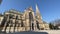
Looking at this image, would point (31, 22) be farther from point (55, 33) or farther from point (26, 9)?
point (55, 33)

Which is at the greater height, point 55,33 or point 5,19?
point 5,19

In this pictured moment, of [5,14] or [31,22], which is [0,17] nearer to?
[5,14]

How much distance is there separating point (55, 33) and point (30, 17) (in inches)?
245

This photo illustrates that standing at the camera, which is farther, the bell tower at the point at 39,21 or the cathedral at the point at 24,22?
the bell tower at the point at 39,21

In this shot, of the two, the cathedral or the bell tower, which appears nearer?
the cathedral

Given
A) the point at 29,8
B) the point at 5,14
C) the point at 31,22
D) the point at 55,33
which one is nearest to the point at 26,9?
the point at 29,8

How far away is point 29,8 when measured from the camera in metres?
14.4

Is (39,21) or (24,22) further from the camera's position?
(39,21)

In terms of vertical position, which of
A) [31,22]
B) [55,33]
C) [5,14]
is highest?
[5,14]

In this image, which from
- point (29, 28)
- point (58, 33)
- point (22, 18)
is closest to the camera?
point (58, 33)

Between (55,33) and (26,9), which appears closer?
(55,33)

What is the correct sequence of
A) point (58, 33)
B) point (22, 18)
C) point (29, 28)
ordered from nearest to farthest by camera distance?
point (58, 33)
point (29, 28)
point (22, 18)

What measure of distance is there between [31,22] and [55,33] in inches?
223

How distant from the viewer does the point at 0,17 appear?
1476cm
